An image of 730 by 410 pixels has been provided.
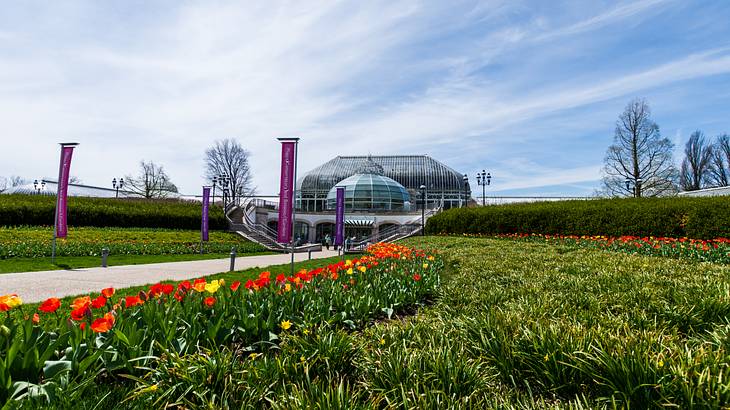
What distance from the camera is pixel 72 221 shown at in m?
24.7

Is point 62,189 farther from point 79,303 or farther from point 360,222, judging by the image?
point 360,222

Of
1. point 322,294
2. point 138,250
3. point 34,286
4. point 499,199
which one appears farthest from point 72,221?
point 499,199

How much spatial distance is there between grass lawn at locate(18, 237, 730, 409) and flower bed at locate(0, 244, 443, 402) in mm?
197

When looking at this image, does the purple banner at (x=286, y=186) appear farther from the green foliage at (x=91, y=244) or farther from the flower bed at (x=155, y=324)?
the green foliage at (x=91, y=244)

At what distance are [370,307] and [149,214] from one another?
30.9 m

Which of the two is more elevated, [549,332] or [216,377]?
[549,332]

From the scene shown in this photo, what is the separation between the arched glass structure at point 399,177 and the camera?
6138 cm

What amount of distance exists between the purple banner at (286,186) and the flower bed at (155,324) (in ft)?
15.0

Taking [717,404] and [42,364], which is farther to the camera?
[42,364]

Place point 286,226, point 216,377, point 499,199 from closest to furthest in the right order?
point 216,377
point 286,226
point 499,199

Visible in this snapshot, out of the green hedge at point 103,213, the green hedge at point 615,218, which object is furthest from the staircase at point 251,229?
the green hedge at point 615,218

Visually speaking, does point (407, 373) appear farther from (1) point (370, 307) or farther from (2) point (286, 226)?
(2) point (286, 226)

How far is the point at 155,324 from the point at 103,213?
95.6 ft

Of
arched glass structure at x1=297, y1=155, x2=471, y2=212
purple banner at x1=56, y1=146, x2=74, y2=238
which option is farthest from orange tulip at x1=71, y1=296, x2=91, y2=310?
arched glass structure at x1=297, y1=155, x2=471, y2=212
